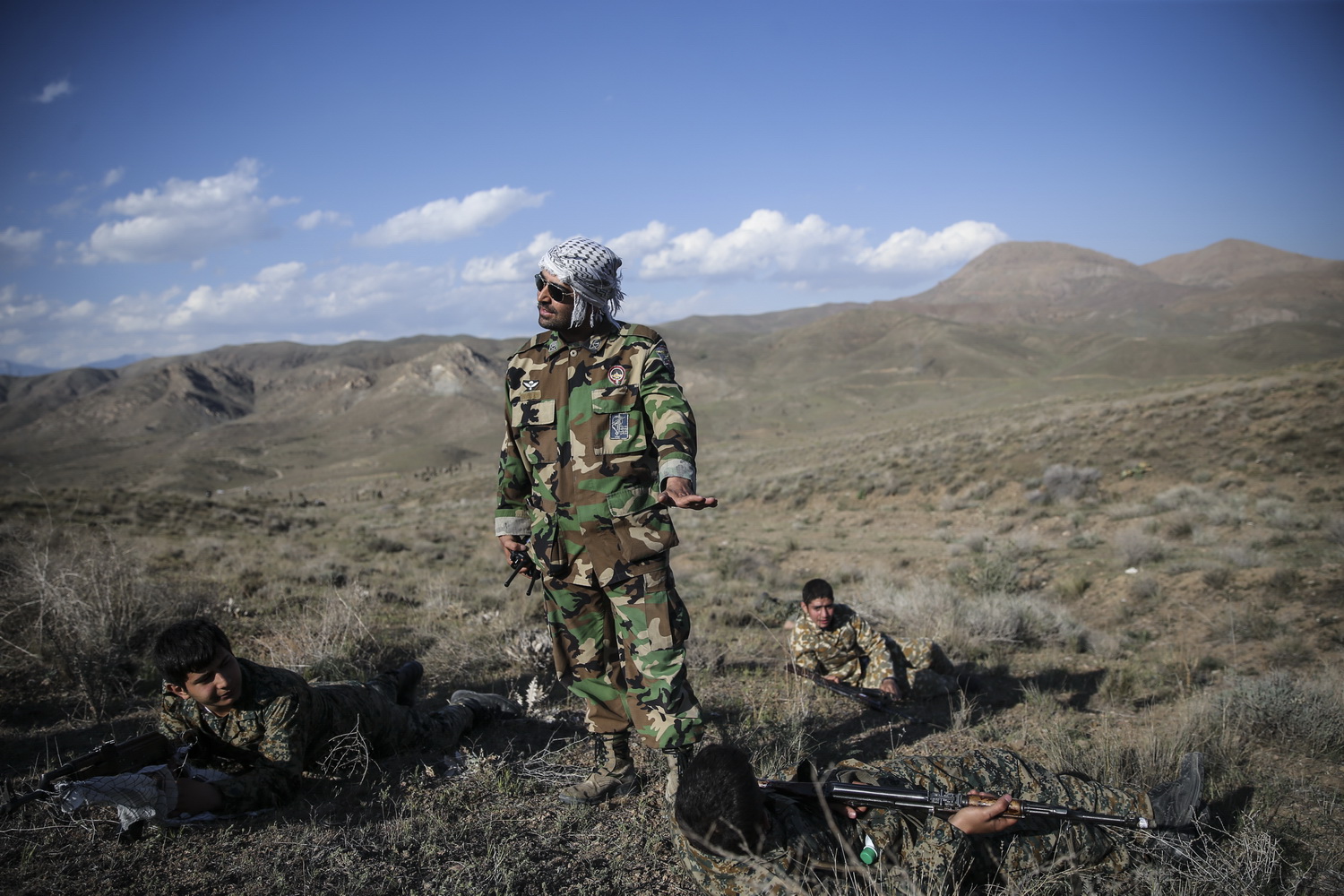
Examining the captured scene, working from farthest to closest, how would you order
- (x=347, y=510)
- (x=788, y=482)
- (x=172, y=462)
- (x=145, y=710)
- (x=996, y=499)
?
(x=172, y=462)
(x=347, y=510)
(x=788, y=482)
(x=996, y=499)
(x=145, y=710)

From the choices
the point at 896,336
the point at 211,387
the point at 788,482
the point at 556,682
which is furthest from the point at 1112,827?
the point at 211,387

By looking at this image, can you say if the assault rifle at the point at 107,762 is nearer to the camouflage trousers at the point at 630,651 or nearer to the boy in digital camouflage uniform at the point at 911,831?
the camouflage trousers at the point at 630,651

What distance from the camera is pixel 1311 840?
9.82 ft

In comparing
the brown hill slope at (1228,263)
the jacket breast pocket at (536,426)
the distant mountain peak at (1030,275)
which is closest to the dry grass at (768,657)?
the jacket breast pocket at (536,426)

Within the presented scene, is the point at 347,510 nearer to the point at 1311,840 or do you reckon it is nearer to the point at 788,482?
the point at 788,482

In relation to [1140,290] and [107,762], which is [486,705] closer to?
[107,762]

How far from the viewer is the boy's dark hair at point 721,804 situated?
6.73ft

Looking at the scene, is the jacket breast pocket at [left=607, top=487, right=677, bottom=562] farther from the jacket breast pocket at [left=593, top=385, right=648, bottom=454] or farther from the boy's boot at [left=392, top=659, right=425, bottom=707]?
the boy's boot at [left=392, top=659, right=425, bottom=707]

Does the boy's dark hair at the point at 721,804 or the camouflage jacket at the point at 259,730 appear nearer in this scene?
the boy's dark hair at the point at 721,804

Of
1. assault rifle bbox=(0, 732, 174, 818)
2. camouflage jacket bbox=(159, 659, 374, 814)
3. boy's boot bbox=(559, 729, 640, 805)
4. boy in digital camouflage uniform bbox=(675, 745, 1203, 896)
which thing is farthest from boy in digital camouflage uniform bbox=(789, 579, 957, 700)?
assault rifle bbox=(0, 732, 174, 818)

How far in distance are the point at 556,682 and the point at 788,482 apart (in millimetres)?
16987

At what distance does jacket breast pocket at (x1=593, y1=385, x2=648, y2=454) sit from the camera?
2725mm

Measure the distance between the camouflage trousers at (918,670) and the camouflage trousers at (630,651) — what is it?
2.17 meters

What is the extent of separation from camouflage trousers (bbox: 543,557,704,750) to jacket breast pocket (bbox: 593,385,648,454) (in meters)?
0.47
